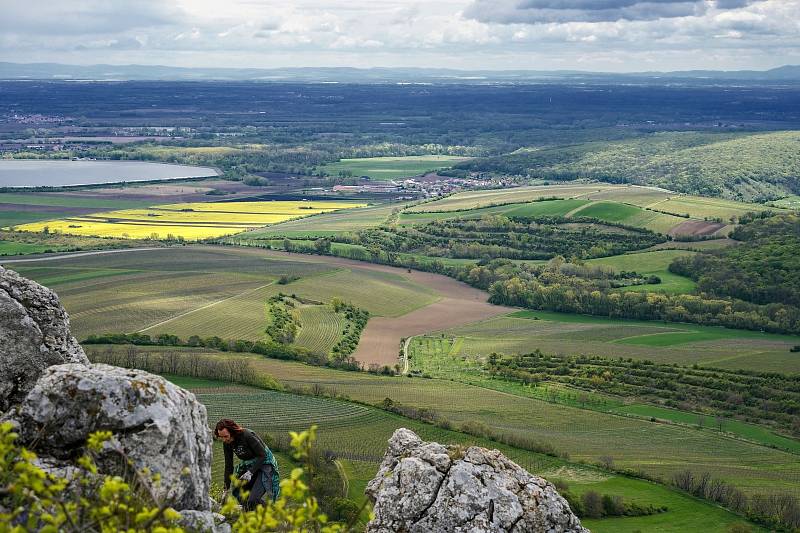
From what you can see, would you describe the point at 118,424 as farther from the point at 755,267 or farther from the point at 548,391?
the point at 755,267

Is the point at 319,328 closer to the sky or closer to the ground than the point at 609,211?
closer to the ground

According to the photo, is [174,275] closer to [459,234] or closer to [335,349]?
[335,349]

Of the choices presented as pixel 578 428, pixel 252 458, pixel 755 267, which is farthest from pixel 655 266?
pixel 252 458

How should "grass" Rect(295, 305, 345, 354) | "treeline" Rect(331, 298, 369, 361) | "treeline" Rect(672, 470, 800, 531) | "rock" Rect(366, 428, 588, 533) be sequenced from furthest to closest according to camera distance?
"grass" Rect(295, 305, 345, 354)
"treeline" Rect(331, 298, 369, 361)
"treeline" Rect(672, 470, 800, 531)
"rock" Rect(366, 428, 588, 533)

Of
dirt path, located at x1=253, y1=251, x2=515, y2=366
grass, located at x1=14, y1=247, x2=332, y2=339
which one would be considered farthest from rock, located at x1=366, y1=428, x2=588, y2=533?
dirt path, located at x1=253, y1=251, x2=515, y2=366

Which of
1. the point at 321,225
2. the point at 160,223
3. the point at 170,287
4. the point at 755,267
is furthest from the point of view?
the point at 160,223

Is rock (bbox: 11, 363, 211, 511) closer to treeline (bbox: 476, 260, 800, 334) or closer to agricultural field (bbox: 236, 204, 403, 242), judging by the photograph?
treeline (bbox: 476, 260, 800, 334)
